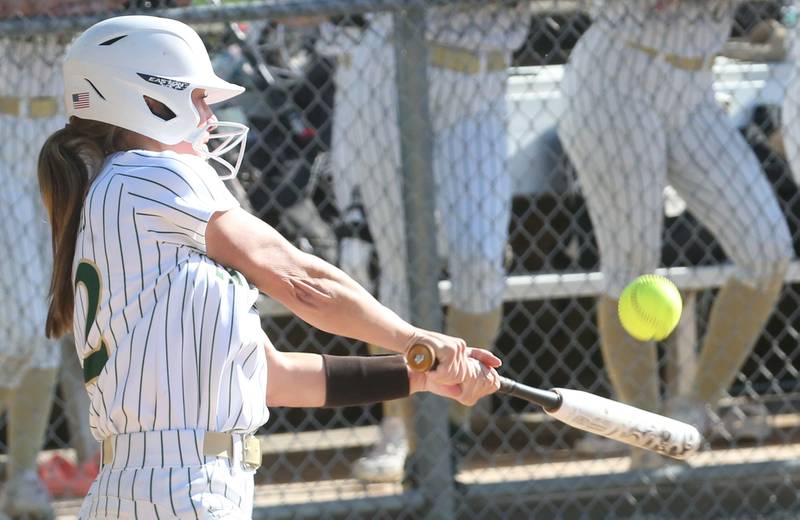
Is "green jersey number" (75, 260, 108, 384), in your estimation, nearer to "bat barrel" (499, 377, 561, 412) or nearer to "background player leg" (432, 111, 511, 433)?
"bat barrel" (499, 377, 561, 412)

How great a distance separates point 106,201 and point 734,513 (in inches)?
112

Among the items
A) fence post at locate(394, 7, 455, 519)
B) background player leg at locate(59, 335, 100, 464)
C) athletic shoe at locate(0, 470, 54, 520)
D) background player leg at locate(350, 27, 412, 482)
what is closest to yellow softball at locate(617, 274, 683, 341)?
fence post at locate(394, 7, 455, 519)

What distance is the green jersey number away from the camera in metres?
2.25

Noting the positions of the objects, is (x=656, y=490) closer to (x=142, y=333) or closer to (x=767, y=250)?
(x=767, y=250)

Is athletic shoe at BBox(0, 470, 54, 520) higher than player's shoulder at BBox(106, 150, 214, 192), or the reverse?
player's shoulder at BBox(106, 150, 214, 192)

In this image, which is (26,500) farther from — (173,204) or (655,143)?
(655,143)

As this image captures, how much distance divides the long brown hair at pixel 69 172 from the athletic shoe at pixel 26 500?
5.94ft

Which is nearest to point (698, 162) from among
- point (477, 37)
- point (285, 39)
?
point (477, 37)

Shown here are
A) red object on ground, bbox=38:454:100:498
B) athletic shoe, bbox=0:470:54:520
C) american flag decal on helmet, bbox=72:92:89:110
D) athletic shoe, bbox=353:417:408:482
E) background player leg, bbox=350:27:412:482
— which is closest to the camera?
american flag decal on helmet, bbox=72:92:89:110

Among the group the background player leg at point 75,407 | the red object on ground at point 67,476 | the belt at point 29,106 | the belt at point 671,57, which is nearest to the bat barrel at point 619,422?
the belt at point 671,57

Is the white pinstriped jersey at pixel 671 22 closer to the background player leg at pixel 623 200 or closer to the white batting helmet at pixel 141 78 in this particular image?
the background player leg at pixel 623 200

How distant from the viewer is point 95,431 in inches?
91.4

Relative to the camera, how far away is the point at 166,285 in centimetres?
220

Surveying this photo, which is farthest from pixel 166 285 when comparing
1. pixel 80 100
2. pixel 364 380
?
pixel 364 380
